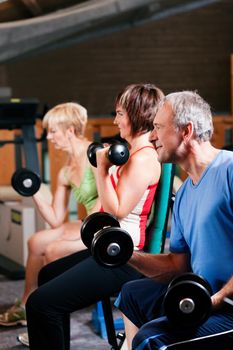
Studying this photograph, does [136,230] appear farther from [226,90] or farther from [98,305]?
[226,90]

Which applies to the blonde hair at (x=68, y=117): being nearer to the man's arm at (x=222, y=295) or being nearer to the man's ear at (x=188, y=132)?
the man's ear at (x=188, y=132)

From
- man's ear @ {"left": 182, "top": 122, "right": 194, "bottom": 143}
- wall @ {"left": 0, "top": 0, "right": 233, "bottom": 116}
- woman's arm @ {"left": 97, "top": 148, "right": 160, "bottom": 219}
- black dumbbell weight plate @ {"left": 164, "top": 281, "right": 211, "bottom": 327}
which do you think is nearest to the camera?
black dumbbell weight plate @ {"left": 164, "top": 281, "right": 211, "bottom": 327}

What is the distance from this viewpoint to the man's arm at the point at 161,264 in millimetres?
2301

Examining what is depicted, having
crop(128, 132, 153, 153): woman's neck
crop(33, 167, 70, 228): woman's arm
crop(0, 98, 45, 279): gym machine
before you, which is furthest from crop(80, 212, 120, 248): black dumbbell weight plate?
crop(0, 98, 45, 279): gym machine

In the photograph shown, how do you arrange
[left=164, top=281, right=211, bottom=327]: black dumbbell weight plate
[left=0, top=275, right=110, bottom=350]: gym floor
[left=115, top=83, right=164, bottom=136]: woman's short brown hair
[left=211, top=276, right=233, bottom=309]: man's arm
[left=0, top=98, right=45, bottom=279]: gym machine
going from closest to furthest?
[left=164, top=281, right=211, bottom=327]: black dumbbell weight plate → [left=211, top=276, right=233, bottom=309]: man's arm → [left=115, top=83, right=164, bottom=136]: woman's short brown hair → [left=0, top=275, right=110, bottom=350]: gym floor → [left=0, top=98, right=45, bottom=279]: gym machine

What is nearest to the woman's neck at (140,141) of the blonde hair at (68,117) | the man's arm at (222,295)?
the blonde hair at (68,117)

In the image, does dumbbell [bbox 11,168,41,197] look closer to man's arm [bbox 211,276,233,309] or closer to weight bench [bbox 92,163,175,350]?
weight bench [bbox 92,163,175,350]

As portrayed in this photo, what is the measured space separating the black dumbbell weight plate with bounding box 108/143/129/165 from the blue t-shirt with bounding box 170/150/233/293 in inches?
19.5

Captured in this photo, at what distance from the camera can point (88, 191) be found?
3475mm

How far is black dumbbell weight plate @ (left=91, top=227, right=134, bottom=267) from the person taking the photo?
2.06 meters

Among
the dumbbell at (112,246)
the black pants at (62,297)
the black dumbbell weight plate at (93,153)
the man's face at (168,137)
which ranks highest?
the man's face at (168,137)

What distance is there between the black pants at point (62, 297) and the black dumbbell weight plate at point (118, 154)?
0.39 m

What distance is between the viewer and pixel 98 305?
12.0 ft

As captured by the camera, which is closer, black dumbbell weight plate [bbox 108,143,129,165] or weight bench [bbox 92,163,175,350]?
black dumbbell weight plate [bbox 108,143,129,165]
